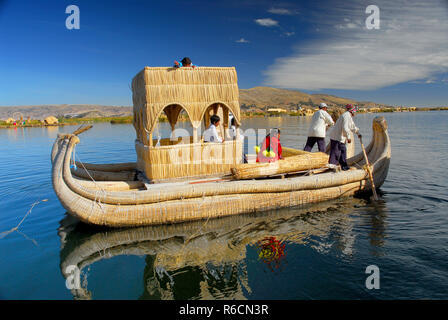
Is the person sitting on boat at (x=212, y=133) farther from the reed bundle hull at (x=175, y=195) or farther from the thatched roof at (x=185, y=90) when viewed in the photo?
the reed bundle hull at (x=175, y=195)

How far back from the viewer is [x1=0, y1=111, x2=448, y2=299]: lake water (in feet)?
16.0

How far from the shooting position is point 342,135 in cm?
930

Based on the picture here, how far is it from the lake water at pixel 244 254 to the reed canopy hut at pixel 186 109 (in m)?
1.68

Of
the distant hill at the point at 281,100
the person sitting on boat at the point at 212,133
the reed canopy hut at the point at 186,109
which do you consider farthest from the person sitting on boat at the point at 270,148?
the distant hill at the point at 281,100

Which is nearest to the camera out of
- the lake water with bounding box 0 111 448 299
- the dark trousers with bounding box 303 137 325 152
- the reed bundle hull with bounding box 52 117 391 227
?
the lake water with bounding box 0 111 448 299

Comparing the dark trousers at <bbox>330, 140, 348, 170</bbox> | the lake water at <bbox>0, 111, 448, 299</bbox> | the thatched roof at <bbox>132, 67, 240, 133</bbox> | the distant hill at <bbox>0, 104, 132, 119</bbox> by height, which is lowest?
the lake water at <bbox>0, 111, 448, 299</bbox>

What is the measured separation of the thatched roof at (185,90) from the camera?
24.3 ft

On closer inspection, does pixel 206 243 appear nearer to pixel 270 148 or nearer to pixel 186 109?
pixel 186 109

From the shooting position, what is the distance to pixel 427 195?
9219 millimetres

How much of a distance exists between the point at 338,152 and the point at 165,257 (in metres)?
6.78

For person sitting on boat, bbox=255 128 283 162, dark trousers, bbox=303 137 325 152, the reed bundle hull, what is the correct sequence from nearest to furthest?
1. the reed bundle hull
2. person sitting on boat, bbox=255 128 283 162
3. dark trousers, bbox=303 137 325 152

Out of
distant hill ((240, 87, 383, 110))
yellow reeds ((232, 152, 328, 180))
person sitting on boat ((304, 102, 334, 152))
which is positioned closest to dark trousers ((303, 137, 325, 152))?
person sitting on boat ((304, 102, 334, 152))

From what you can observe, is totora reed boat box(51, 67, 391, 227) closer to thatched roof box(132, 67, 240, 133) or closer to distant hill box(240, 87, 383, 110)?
thatched roof box(132, 67, 240, 133)
